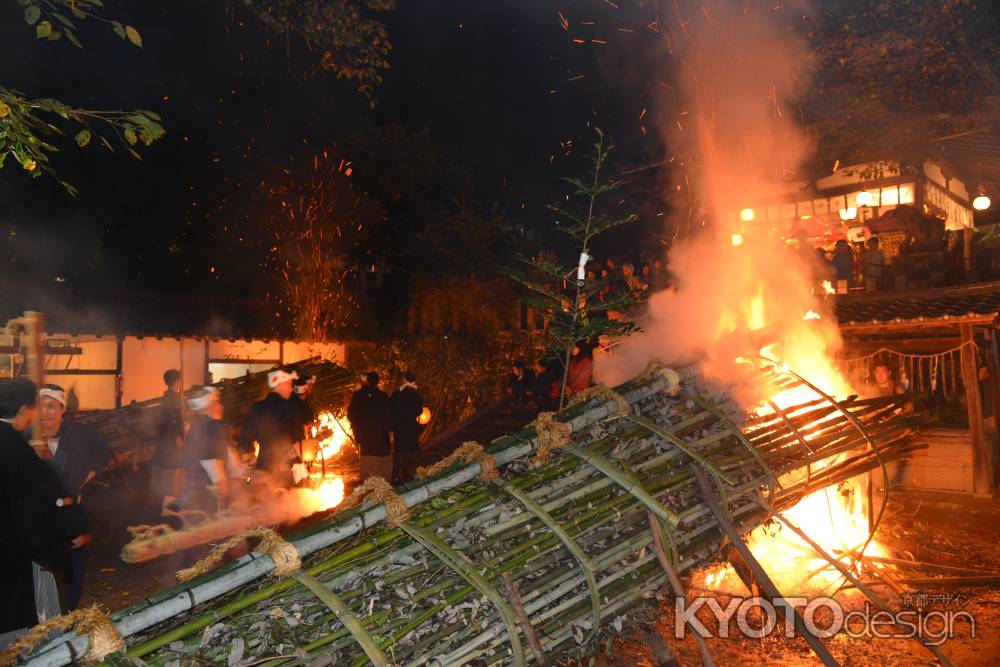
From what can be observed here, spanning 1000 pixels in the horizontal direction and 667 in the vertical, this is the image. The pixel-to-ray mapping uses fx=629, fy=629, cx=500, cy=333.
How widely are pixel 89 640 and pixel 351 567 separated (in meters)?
0.92

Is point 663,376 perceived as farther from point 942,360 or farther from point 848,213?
point 848,213

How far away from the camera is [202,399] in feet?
20.4

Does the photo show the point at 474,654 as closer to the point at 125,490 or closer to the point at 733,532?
the point at 733,532

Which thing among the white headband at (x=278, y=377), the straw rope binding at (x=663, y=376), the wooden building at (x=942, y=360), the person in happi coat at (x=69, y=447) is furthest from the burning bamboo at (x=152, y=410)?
the wooden building at (x=942, y=360)

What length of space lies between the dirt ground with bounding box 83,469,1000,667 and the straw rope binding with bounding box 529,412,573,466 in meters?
0.99

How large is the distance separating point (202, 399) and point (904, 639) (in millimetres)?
6616

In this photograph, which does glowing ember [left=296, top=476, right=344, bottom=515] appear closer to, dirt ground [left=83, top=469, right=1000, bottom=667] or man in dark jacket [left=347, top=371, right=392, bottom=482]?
dirt ground [left=83, top=469, right=1000, bottom=667]

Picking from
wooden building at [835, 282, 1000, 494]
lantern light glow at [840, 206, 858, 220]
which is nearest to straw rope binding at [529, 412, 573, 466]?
wooden building at [835, 282, 1000, 494]

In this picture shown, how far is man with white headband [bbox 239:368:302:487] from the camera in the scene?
657 cm

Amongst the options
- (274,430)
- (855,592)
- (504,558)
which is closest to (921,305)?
(855,592)

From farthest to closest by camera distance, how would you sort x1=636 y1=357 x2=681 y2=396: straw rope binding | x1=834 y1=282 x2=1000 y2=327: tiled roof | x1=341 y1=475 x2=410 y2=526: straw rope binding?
1. x1=834 y1=282 x2=1000 y2=327: tiled roof
2. x1=636 y1=357 x2=681 y2=396: straw rope binding
3. x1=341 y1=475 x2=410 y2=526: straw rope binding

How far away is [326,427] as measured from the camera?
13.4 m

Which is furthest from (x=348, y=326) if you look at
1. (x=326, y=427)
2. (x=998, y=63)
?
(x=998, y=63)

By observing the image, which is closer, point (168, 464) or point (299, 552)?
point (299, 552)
